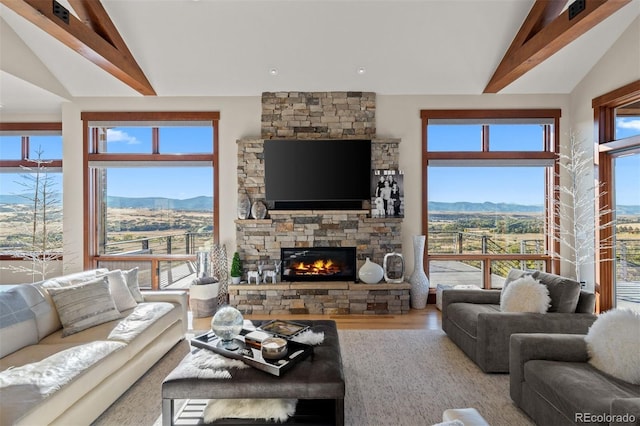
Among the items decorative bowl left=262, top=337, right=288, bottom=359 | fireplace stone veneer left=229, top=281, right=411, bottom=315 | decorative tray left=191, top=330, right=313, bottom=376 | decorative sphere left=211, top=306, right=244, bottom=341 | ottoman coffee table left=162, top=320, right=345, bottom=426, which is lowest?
fireplace stone veneer left=229, top=281, right=411, bottom=315

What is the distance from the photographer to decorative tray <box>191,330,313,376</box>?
2150 mm

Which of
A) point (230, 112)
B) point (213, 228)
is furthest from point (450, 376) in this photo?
point (230, 112)

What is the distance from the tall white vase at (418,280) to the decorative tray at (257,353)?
3.05m

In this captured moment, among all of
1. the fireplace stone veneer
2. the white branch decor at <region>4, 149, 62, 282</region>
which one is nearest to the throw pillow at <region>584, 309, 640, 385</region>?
the fireplace stone veneer

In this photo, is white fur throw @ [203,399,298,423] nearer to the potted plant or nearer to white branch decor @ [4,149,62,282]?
the potted plant

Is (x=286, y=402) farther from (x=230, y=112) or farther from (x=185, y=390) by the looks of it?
(x=230, y=112)

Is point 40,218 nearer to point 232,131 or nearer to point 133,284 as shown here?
point 133,284

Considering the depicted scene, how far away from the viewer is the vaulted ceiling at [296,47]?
394 centimetres

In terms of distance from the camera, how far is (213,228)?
17.9 ft

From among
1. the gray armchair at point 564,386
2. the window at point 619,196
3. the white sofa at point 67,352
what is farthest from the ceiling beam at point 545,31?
the white sofa at point 67,352

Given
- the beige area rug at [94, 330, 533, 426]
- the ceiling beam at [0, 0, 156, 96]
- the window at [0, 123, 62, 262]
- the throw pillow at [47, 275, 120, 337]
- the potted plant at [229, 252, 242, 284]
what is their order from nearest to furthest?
1. the beige area rug at [94, 330, 533, 426]
2. the throw pillow at [47, 275, 120, 337]
3. the ceiling beam at [0, 0, 156, 96]
4. the potted plant at [229, 252, 242, 284]
5. the window at [0, 123, 62, 262]

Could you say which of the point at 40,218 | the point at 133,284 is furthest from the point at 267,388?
the point at 40,218

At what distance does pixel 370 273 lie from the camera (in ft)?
16.3

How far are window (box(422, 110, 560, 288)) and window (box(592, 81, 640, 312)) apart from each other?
2.26 ft
